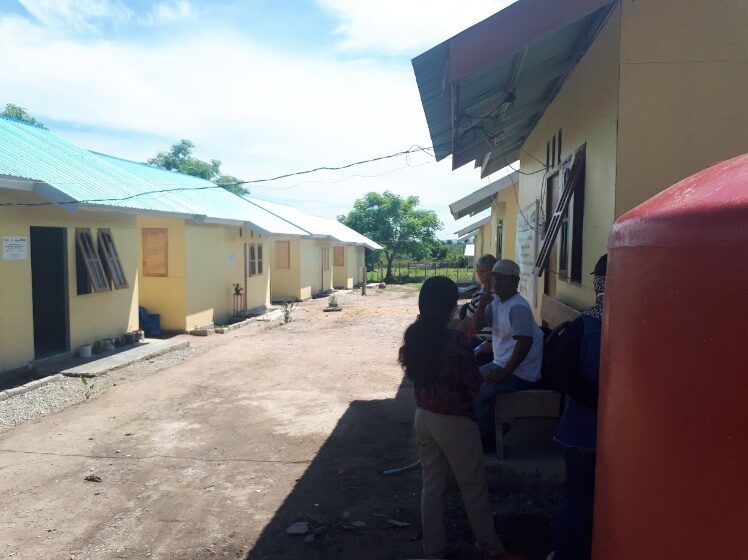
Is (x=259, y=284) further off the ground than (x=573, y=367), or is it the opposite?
(x=573, y=367)

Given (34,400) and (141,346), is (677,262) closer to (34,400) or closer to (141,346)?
(34,400)

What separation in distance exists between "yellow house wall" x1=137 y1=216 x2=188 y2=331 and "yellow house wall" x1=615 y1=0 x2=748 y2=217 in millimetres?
10274

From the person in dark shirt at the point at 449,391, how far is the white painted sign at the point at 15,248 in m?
6.84

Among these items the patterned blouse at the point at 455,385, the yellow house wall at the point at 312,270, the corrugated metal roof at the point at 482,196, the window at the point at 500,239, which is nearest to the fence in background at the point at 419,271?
the yellow house wall at the point at 312,270

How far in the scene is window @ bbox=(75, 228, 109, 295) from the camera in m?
9.77

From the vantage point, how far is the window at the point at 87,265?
9.77 meters

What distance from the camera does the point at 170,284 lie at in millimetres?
12844

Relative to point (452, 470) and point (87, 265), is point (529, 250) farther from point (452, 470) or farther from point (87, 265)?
point (87, 265)

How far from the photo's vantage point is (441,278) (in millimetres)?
3342

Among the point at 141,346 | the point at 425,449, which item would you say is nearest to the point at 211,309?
the point at 141,346

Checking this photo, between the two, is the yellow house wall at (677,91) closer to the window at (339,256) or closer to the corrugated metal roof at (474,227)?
the corrugated metal roof at (474,227)

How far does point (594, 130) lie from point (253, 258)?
13.4 meters

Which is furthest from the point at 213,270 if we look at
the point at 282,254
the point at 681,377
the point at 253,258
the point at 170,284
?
the point at 681,377

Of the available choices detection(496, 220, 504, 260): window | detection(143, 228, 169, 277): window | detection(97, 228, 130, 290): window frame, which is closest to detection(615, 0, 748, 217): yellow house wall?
detection(97, 228, 130, 290): window frame
